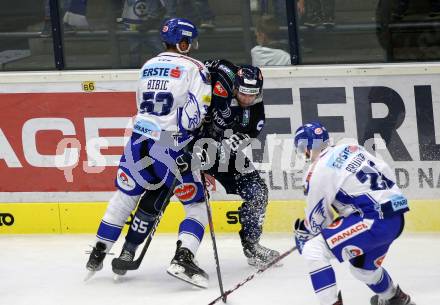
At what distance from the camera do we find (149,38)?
25.9ft

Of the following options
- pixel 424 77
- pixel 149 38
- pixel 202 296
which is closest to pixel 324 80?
pixel 424 77

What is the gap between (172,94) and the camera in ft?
21.6

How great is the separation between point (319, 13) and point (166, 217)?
5.49 ft

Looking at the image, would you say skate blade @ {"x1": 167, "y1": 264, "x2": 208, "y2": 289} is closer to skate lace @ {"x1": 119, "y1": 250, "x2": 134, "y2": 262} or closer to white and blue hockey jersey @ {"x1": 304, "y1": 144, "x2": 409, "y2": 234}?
skate lace @ {"x1": 119, "y1": 250, "x2": 134, "y2": 262}

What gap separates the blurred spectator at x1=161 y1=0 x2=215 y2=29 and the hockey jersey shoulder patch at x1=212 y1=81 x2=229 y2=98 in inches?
41.5

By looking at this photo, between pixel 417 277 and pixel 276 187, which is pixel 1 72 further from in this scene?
pixel 417 277

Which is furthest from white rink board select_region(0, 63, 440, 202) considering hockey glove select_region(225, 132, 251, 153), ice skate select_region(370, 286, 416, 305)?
ice skate select_region(370, 286, 416, 305)

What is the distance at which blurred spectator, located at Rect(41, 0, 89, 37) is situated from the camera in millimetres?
7953

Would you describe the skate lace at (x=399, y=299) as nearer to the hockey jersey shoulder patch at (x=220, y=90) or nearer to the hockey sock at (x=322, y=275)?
the hockey sock at (x=322, y=275)

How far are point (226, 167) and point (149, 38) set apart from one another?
133cm

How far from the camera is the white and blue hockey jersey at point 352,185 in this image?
5.57 metres

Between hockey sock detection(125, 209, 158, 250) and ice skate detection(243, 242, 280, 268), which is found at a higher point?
hockey sock detection(125, 209, 158, 250)

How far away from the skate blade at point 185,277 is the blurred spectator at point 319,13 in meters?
1.97

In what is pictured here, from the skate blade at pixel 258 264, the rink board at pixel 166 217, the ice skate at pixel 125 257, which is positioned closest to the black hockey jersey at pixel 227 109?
the skate blade at pixel 258 264
